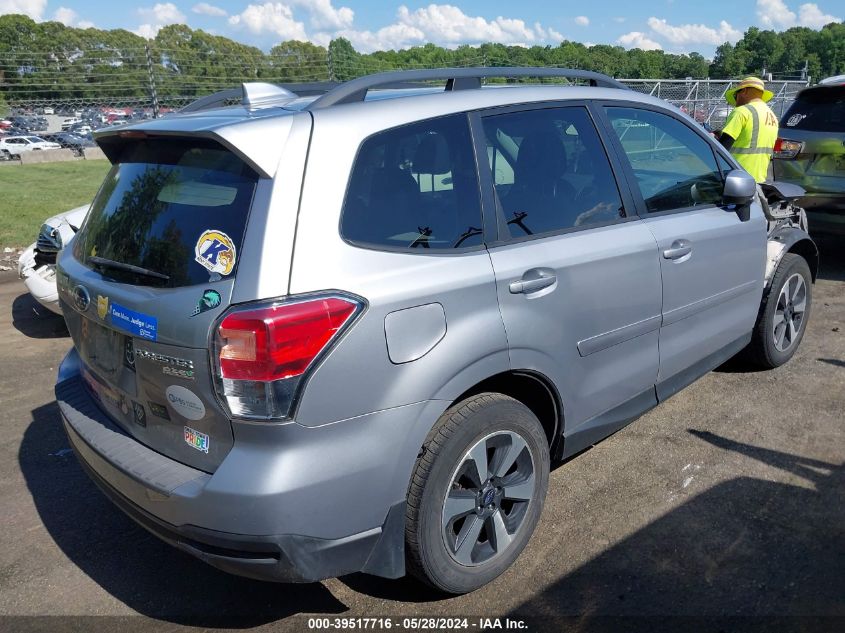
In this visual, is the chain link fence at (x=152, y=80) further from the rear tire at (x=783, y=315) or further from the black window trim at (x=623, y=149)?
the black window trim at (x=623, y=149)

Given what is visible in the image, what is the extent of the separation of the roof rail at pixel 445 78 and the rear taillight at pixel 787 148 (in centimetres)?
446

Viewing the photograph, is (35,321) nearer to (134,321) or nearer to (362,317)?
(134,321)

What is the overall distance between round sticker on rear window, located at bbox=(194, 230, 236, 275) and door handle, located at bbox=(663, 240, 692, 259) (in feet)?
6.87

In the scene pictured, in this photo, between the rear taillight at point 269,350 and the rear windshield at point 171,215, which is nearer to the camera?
the rear taillight at point 269,350

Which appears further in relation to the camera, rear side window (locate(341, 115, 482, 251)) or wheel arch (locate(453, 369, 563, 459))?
wheel arch (locate(453, 369, 563, 459))

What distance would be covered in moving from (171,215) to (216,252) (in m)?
0.36

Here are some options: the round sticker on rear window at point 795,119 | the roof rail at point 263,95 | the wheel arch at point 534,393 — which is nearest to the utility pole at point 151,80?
the round sticker on rear window at point 795,119

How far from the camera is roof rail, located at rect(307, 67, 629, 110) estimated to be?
2.64 metres

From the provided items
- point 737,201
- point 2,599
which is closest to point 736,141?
Answer: point 737,201

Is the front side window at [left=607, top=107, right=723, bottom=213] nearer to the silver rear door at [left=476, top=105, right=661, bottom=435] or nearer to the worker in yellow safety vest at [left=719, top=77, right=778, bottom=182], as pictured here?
the silver rear door at [left=476, top=105, right=661, bottom=435]

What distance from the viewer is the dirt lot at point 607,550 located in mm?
2818

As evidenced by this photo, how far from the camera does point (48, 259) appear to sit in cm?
599

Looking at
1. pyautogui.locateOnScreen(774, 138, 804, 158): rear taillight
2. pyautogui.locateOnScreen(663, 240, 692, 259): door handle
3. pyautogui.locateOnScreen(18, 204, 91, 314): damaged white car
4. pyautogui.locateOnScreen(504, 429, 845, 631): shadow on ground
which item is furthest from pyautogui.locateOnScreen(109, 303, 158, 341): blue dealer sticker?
pyautogui.locateOnScreen(774, 138, 804, 158): rear taillight

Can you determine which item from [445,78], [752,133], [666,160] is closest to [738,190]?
[666,160]
